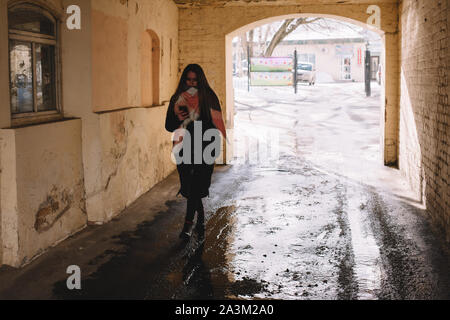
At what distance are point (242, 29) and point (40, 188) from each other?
6.97 metres

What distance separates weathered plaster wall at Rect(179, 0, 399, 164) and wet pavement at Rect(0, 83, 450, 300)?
4.36 feet

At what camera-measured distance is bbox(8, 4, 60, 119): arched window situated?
5352 millimetres

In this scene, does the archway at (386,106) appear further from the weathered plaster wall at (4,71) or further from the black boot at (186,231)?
the weathered plaster wall at (4,71)

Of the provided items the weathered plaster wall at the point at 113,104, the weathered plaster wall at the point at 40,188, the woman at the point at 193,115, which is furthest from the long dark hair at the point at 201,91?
the weathered plaster wall at the point at 40,188

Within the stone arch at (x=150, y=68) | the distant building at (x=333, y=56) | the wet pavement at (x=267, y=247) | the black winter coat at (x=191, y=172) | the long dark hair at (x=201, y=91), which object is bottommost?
the wet pavement at (x=267, y=247)

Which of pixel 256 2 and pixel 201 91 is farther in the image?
pixel 256 2

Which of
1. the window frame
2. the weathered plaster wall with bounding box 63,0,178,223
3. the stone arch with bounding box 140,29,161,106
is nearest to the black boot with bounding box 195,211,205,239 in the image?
the weathered plaster wall with bounding box 63,0,178,223

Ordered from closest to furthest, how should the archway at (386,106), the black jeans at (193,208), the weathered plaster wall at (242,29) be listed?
the black jeans at (193,208)
the weathered plaster wall at (242,29)
the archway at (386,106)

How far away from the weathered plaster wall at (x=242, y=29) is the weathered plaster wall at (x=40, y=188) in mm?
5292

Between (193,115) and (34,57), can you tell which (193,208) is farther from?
(34,57)

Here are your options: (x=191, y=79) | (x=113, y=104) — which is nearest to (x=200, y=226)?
(x=191, y=79)

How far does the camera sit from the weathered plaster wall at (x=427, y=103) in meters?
6.32

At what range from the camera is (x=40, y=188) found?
5449 millimetres

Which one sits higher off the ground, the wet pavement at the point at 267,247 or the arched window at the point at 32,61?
the arched window at the point at 32,61
